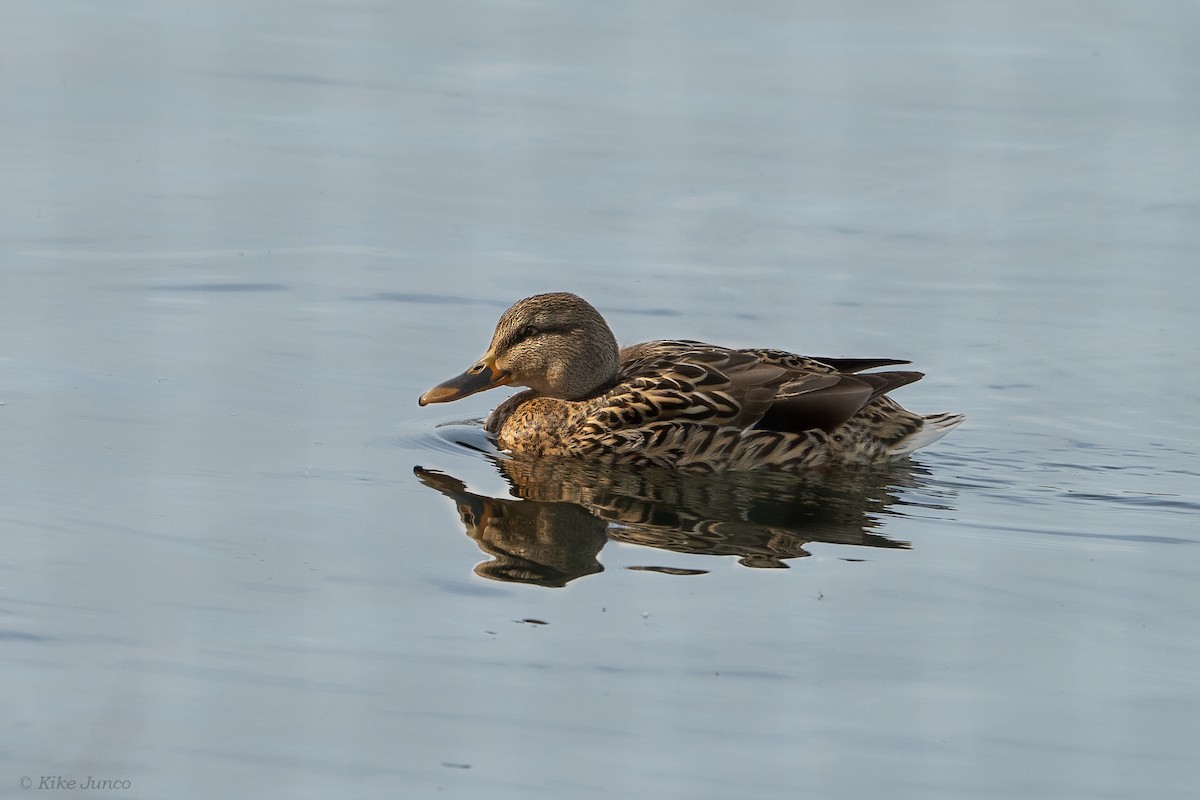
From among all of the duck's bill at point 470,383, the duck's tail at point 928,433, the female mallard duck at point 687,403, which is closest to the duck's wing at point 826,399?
the female mallard duck at point 687,403

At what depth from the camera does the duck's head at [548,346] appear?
10.6 m

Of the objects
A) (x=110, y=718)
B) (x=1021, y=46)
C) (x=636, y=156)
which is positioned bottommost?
(x=110, y=718)

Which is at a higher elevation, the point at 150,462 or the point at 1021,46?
the point at 1021,46

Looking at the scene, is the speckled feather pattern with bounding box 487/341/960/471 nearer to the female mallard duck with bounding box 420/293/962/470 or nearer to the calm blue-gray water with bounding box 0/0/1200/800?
the female mallard duck with bounding box 420/293/962/470

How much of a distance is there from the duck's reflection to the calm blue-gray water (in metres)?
0.04

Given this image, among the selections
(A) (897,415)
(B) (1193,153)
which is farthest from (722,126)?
(A) (897,415)

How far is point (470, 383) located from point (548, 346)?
19.7 inches

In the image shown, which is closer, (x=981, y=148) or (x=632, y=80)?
(x=981, y=148)

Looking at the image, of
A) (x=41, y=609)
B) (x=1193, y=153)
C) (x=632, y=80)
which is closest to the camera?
(x=41, y=609)

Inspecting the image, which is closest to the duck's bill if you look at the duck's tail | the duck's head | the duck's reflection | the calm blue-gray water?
the duck's head

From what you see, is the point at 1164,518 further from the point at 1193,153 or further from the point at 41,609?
the point at 1193,153

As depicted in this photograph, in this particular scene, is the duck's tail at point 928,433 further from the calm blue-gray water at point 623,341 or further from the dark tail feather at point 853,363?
the dark tail feather at point 853,363

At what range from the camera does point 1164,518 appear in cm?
898

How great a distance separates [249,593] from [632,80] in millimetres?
10790
